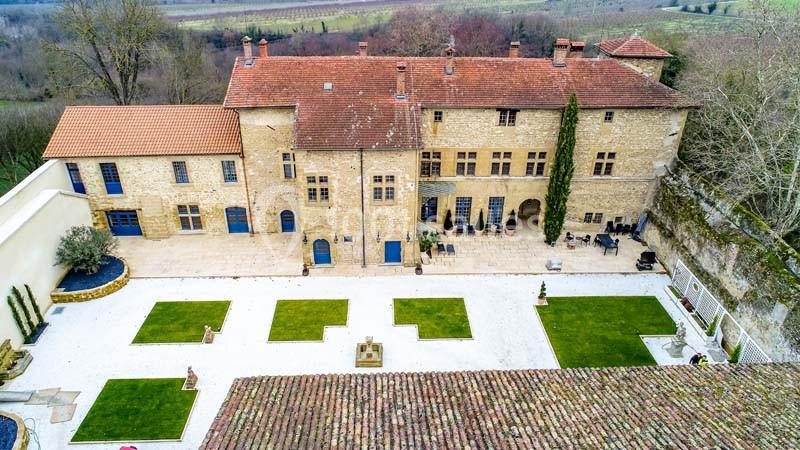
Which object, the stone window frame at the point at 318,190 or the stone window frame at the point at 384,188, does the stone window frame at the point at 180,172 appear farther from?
the stone window frame at the point at 384,188

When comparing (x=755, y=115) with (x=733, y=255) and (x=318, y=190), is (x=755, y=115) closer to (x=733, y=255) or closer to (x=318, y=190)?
(x=733, y=255)

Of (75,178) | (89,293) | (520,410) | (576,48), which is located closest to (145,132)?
(75,178)

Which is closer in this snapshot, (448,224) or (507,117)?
(507,117)

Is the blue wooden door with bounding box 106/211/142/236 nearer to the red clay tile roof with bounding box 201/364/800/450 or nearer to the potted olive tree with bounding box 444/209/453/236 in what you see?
the potted olive tree with bounding box 444/209/453/236

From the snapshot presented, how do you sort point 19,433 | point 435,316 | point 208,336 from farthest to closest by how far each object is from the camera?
point 435,316 → point 208,336 → point 19,433

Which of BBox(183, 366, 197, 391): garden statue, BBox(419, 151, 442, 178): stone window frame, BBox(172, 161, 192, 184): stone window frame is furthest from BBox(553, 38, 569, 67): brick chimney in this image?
BBox(183, 366, 197, 391): garden statue
